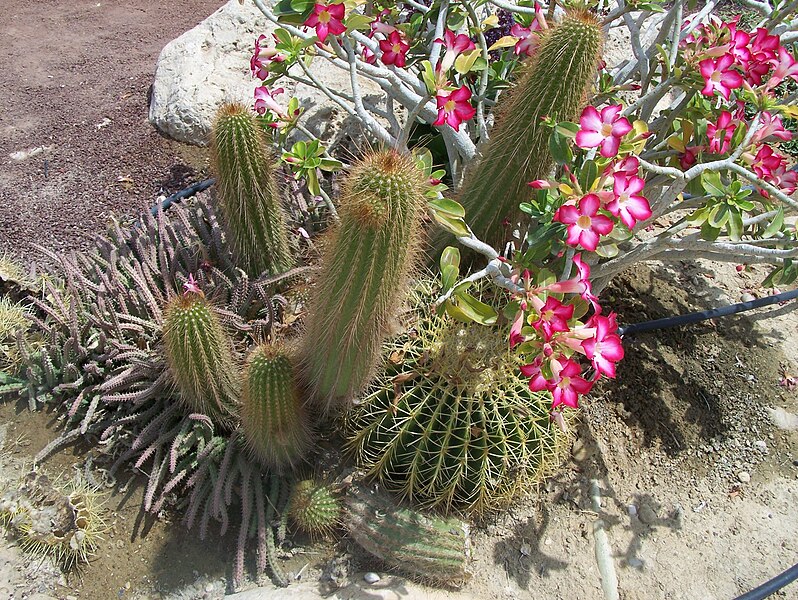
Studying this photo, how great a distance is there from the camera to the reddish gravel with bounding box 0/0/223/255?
3053 millimetres

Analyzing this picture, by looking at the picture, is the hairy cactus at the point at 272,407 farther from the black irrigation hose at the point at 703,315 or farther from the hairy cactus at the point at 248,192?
the black irrigation hose at the point at 703,315

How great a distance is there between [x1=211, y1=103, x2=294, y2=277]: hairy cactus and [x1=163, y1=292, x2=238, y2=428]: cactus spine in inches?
15.1

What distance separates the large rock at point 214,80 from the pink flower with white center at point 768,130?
5.85ft

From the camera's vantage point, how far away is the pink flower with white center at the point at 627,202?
1.51m

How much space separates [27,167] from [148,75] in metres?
0.96

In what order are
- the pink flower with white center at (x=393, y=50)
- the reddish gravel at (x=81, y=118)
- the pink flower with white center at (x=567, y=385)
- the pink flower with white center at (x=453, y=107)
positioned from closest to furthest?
the pink flower with white center at (x=567, y=385) → the pink flower with white center at (x=453, y=107) → the pink flower with white center at (x=393, y=50) → the reddish gravel at (x=81, y=118)

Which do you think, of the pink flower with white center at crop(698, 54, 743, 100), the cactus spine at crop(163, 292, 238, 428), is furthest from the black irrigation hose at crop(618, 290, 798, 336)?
the cactus spine at crop(163, 292, 238, 428)

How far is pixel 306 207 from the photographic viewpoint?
2549 mm

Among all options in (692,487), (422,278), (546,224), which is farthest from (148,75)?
(692,487)

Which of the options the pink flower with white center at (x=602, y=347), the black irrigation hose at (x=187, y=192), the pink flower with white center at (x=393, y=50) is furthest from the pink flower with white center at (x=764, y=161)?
the black irrigation hose at (x=187, y=192)

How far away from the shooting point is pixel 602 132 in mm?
1550

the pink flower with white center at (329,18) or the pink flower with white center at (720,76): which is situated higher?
the pink flower with white center at (720,76)

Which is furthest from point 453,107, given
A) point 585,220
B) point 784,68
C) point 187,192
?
point 187,192

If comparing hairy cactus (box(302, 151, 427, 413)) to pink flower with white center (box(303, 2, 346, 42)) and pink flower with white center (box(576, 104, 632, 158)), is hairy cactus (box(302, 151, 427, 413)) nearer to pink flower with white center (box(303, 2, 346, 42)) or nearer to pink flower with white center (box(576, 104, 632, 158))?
pink flower with white center (box(576, 104, 632, 158))
